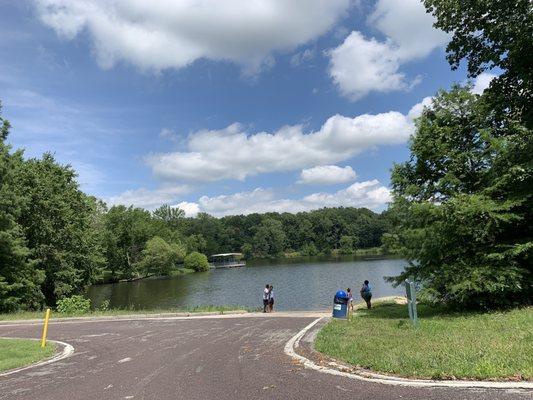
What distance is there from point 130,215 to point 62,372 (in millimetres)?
83919

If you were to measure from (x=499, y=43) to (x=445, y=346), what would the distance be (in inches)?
471

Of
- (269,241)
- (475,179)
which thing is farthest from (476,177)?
(269,241)

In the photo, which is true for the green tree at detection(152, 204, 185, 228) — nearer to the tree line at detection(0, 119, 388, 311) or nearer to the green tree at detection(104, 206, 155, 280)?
the tree line at detection(0, 119, 388, 311)

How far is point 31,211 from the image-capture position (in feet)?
130

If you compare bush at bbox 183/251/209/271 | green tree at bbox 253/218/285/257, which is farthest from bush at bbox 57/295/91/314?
green tree at bbox 253/218/285/257

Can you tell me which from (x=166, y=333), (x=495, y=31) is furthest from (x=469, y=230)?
(x=166, y=333)

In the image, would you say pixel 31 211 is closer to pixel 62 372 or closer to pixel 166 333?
pixel 166 333

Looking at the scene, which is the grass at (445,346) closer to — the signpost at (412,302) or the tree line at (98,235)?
the signpost at (412,302)

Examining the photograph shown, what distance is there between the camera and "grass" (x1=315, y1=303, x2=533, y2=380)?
6.77 meters

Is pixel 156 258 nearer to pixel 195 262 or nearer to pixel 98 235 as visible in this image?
pixel 195 262

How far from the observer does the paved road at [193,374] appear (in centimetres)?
664

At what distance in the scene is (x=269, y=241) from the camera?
170m

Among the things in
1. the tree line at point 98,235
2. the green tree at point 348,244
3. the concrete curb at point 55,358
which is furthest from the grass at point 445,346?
the green tree at point 348,244

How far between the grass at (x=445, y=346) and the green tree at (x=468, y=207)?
1.29m
